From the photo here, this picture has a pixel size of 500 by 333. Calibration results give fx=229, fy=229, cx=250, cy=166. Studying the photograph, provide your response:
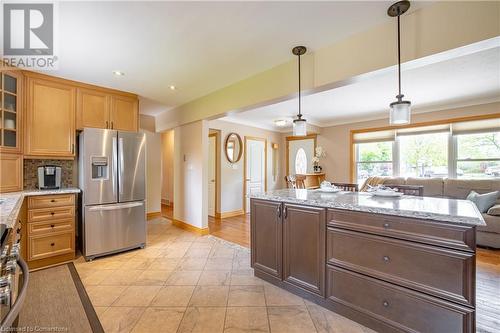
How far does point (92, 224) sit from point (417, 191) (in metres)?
4.12

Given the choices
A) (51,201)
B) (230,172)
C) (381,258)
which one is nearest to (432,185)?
(381,258)

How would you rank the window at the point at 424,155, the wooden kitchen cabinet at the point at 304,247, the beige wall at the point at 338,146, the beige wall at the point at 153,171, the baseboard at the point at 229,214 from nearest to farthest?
the wooden kitchen cabinet at the point at 304,247 → the window at the point at 424,155 → the beige wall at the point at 153,171 → the baseboard at the point at 229,214 → the beige wall at the point at 338,146

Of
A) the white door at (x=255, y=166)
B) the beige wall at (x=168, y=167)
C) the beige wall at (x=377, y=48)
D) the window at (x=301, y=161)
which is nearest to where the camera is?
the beige wall at (x=377, y=48)

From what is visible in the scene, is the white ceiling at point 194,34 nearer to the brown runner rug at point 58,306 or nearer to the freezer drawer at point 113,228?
the freezer drawer at point 113,228

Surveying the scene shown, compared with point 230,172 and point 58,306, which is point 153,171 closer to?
point 230,172

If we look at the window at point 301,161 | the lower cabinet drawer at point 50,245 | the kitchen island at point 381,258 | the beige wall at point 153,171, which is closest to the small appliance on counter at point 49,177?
the lower cabinet drawer at point 50,245

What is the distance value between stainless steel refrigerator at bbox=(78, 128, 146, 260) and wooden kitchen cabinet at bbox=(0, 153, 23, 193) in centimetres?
60

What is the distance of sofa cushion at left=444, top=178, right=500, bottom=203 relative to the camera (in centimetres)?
404

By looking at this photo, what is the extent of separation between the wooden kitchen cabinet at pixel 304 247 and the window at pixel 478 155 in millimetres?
4438

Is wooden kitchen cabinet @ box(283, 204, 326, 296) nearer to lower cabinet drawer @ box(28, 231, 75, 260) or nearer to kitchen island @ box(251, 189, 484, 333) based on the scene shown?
kitchen island @ box(251, 189, 484, 333)

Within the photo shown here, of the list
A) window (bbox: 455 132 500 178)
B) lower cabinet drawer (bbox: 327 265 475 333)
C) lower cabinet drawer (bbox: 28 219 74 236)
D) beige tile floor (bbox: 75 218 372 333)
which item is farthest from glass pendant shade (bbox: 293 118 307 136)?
window (bbox: 455 132 500 178)

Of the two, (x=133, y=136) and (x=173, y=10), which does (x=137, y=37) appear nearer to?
(x=173, y=10)

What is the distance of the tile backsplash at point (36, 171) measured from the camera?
3071 mm

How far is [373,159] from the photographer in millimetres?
5750
